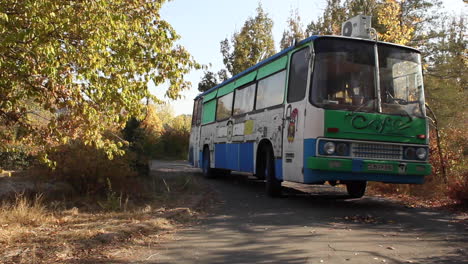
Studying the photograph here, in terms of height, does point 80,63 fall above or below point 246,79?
below

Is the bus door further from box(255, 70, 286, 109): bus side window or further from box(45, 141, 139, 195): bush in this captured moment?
box(45, 141, 139, 195): bush

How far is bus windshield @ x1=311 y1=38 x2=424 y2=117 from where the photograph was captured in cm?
862

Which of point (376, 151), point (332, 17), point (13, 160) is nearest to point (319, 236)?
point (376, 151)

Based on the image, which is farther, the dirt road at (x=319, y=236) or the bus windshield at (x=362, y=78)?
the bus windshield at (x=362, y=78)

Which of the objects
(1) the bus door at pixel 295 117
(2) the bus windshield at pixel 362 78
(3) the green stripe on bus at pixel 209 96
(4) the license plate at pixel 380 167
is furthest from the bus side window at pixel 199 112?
(4) the license plate at pixel 380 167

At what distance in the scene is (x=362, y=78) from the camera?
8.77 meters

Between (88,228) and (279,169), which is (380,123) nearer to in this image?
(279,169)

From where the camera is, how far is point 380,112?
8695mm

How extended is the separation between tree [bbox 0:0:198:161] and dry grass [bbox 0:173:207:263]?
55.9 inches

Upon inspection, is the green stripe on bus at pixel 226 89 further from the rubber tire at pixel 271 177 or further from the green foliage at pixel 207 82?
the green foliage at pixel 207 82

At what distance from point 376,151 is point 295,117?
1749mm

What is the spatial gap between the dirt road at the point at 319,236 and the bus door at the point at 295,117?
842 mm

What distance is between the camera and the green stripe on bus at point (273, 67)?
1033cm

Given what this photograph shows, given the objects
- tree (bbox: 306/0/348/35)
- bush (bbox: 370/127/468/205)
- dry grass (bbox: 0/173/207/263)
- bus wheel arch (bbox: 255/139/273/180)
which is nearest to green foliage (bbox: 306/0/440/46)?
tree (bbox: 306/0/348/35)
